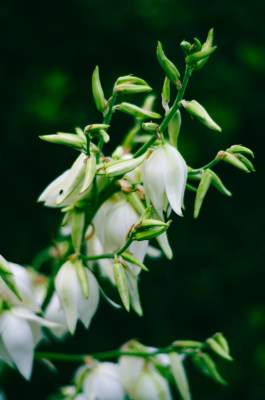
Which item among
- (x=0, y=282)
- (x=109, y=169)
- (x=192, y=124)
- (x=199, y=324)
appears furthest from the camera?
(x=199, y=324)

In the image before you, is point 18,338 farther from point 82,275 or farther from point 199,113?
point 199,113

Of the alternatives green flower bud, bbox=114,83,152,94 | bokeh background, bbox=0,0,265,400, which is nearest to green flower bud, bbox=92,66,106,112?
green flower bud, bbox=114,83,152,94

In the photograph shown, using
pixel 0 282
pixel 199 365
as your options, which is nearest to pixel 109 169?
pixel 0 282

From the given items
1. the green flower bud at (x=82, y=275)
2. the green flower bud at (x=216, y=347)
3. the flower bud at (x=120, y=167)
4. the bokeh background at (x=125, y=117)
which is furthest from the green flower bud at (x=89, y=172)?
the bokeh background at (x=125, y=117)

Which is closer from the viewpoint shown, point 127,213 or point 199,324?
point 127,213

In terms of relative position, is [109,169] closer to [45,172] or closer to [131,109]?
[131,109]

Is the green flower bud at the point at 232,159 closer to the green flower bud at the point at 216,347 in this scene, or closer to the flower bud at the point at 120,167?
the flower bud at the point at 120,167
